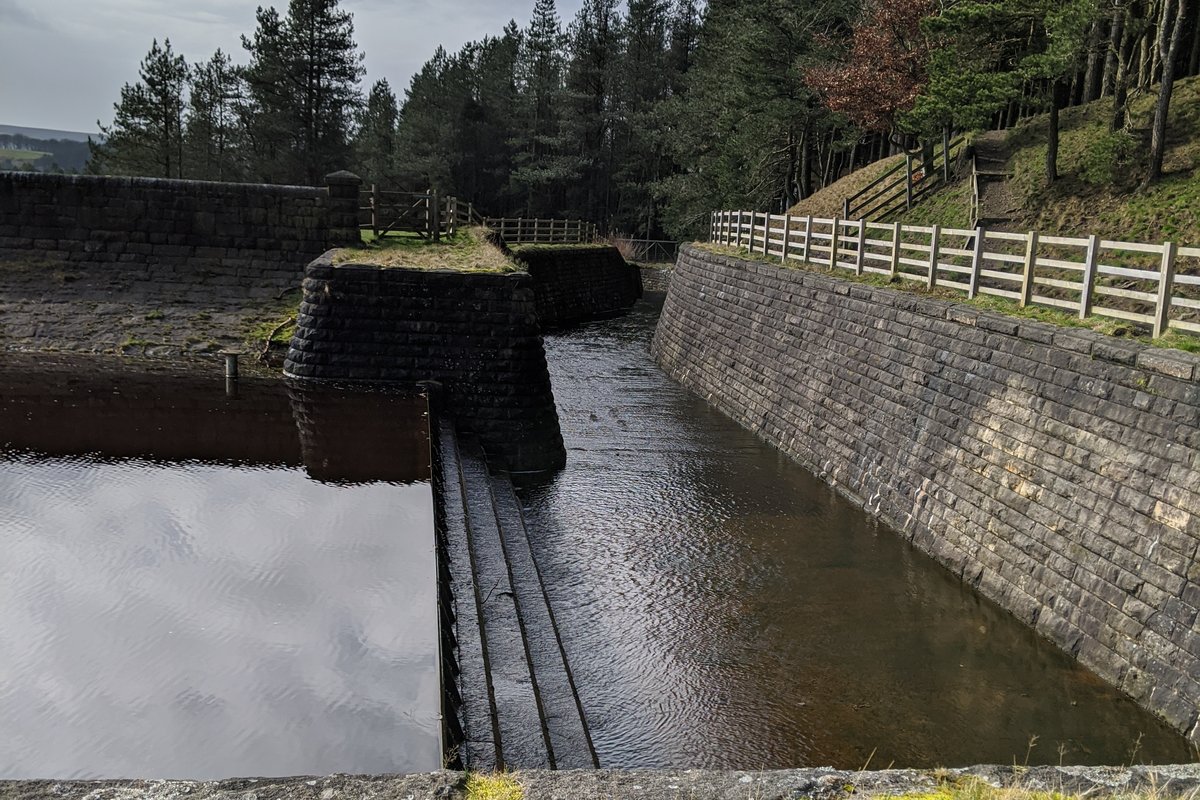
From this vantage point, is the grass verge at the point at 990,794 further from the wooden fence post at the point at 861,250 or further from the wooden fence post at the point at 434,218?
the wooden fence post at the point at 434,218

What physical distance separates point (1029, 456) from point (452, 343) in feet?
23.3

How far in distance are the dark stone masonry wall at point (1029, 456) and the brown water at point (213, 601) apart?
526cm

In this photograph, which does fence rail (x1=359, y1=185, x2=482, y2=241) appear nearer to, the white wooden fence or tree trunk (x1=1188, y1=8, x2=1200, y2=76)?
the white wooden fence

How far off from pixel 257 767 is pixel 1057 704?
5.83 m

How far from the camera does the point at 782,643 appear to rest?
8.40 m

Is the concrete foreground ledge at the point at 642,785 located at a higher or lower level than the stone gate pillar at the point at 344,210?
lower

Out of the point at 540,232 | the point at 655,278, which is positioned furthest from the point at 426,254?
the point at 655,278

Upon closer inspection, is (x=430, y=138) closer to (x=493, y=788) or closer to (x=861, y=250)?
(x=861, y=250)

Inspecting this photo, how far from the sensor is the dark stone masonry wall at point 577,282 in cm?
2970

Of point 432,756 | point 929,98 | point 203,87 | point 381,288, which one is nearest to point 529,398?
point 381,288

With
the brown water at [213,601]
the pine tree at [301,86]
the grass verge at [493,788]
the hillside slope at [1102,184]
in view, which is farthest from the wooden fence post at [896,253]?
the pine tree at [301,86]

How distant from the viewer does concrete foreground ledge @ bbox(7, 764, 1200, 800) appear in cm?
372

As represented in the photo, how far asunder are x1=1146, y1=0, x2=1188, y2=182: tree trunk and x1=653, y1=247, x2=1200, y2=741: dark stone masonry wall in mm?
6390

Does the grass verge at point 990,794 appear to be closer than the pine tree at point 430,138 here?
Yes
